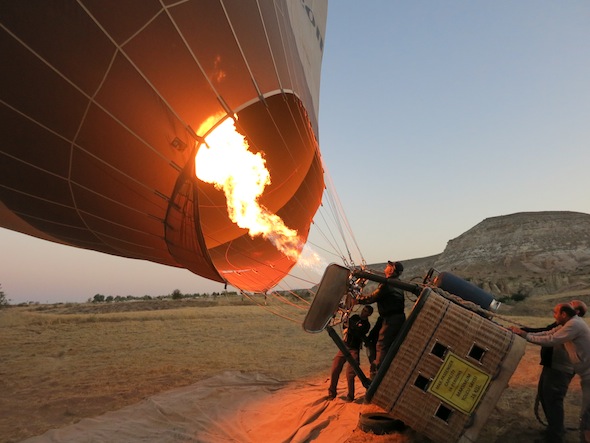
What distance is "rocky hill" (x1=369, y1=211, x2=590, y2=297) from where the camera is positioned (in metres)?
35.0

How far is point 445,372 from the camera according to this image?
3.12m

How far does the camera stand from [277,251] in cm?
941

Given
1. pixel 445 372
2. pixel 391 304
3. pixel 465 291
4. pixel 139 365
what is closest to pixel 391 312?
pixel 391 304

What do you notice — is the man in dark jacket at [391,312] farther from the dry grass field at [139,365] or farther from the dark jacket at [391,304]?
the dry grass field at [139,365]

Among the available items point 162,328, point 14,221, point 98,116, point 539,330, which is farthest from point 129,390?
point 162,328

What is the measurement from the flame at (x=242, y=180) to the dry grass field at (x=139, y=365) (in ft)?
8.96

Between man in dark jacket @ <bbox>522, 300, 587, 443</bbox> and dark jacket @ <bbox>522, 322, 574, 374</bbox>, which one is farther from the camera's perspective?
dark jacket @ <bbox>522, 322, 574, 374</bbox>

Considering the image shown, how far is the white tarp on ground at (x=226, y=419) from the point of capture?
4.75m

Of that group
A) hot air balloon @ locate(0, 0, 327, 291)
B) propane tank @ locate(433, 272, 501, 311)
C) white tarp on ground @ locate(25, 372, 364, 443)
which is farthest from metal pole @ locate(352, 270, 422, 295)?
hot air balloon @ locate(0, 0, 327, 291)

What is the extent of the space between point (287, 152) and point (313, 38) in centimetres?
274

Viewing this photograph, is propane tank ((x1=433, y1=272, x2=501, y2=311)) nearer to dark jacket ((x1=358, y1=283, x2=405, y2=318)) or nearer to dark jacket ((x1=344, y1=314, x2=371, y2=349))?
dark jacket ((x1=358, y1=283, x2=405, y2=318))

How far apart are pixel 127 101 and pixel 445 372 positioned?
4318 mm

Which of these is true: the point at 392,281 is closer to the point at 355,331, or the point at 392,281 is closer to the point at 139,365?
the point at 355,331

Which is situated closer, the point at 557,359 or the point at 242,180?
the point at 557,359
